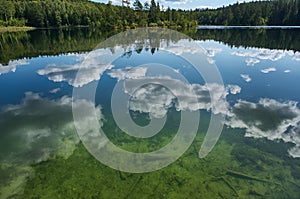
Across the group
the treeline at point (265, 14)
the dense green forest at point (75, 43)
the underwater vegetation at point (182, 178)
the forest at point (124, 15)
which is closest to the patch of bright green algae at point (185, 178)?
the underwater vegetation at point (182, 178)

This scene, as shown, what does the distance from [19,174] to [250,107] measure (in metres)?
10.1

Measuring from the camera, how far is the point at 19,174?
629cm

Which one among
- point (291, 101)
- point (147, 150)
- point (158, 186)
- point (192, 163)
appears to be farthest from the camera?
point (291, 101)

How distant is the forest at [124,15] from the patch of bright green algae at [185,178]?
2790 inches

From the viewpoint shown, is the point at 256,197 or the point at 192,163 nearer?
the point at 256,197

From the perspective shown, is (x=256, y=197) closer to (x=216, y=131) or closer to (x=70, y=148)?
(x=216, y=131)

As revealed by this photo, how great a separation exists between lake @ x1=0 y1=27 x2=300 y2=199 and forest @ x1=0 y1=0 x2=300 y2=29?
63.9m

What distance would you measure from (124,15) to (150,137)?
254 ft

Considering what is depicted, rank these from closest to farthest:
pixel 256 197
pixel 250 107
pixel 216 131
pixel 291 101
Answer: pixel 256 197 < pixel 216 131 < pixel 250 107 < pixel 291 101

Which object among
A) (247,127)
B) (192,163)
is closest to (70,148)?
(192,163)

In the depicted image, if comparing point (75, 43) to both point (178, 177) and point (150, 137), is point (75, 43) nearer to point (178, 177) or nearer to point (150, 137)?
point (150, 137)

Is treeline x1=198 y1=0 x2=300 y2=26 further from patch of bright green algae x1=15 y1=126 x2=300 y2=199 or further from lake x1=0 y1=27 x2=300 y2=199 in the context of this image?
patch of bright green algae x1=15 y1=126 x2=300 y2=199

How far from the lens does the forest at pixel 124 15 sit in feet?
246

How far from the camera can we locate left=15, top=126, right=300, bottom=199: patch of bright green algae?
5.56 m
